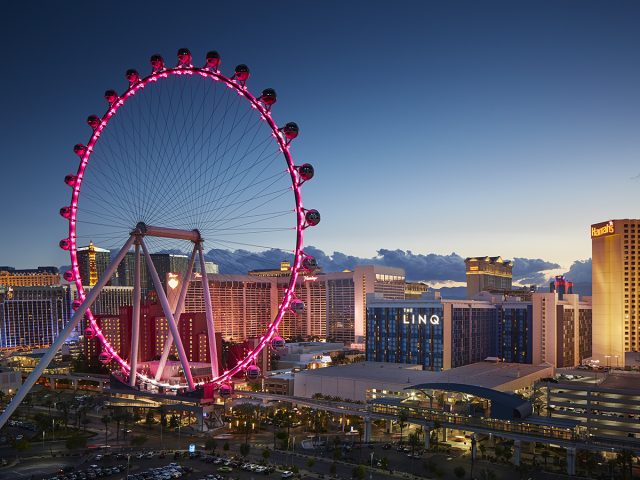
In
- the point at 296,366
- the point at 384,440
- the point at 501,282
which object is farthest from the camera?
the point at 501,282

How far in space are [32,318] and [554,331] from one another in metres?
105

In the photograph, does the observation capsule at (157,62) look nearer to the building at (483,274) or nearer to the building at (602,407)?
the building at (602,407)

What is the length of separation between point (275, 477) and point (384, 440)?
1214cm

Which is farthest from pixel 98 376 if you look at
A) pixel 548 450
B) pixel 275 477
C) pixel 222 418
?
pixel 548 450

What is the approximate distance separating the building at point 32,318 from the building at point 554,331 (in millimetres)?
91106

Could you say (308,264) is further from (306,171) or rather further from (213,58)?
(213,58)

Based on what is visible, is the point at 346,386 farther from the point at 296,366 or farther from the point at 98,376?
the point at 98,376

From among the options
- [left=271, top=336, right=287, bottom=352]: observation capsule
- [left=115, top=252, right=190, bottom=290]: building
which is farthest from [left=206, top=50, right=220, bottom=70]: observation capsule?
[left=115, top=252, right=190, bottom=290]: building

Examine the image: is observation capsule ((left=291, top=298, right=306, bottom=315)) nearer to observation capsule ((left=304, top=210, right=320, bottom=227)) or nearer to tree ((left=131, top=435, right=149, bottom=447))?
observation capsule ((left=304, top=210, right=320, bottom=227))

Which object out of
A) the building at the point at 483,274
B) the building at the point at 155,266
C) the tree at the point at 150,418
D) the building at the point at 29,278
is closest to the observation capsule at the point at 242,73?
the tree at the point at 150,418

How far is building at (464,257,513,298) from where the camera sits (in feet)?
546

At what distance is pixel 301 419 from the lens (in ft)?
166

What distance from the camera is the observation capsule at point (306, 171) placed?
35.2 meters

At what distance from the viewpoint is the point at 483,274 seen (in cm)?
16825
